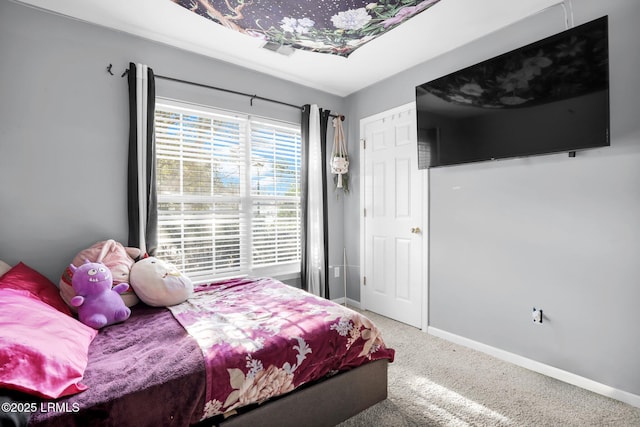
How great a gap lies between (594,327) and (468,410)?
1.00 m

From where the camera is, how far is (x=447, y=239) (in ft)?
9.25

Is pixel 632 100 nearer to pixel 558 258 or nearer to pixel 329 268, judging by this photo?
pixel 558 258

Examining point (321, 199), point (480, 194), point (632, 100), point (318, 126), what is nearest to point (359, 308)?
point (321, 199)

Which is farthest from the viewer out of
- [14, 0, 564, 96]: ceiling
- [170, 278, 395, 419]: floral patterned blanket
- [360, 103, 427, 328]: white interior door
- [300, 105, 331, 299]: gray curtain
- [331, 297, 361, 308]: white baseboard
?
[331, 297, 361, 308]: white baseboard

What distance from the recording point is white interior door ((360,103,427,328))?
3086 mm

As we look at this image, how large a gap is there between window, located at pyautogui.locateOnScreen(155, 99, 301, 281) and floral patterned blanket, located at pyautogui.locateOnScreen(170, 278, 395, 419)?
2.39 feet

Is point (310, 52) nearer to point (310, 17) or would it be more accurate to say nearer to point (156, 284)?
point (310, 17)

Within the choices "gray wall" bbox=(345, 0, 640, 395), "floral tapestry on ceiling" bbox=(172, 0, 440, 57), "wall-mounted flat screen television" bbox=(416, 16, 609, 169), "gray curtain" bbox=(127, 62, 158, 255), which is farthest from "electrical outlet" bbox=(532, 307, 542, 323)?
"gray curtain" bbox=(127, 62, 158, 255)

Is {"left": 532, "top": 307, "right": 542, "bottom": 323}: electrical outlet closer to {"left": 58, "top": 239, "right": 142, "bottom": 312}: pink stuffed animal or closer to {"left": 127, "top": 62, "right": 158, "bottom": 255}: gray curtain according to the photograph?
{"left": 58, "top": 239, "right": 142, "bottom": 312}: pink stuffed animal

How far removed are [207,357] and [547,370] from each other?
2.31 meters

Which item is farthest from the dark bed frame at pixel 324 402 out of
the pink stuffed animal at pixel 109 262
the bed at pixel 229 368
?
the pink stuffed animal at pixel 109 262

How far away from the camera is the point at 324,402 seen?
1.66 m

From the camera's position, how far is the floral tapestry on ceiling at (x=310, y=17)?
2.02 meters

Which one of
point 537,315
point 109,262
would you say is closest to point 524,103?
point 537,315
